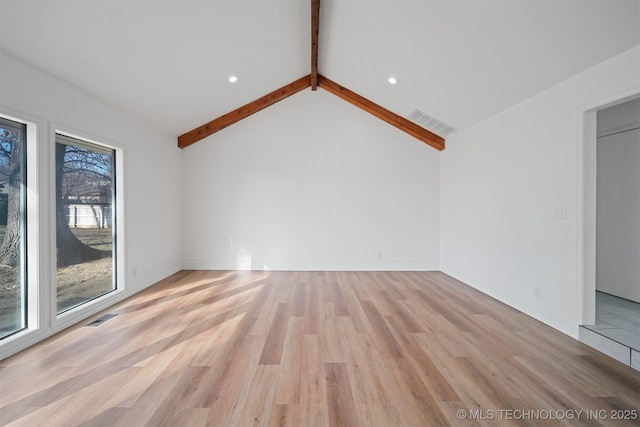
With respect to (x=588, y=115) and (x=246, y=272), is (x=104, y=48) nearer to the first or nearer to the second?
(x=246, y=272)

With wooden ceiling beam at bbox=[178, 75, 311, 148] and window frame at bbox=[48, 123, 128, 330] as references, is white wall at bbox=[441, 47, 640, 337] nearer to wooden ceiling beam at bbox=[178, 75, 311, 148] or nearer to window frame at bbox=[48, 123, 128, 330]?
wooden ceiling beam at bbox=[178, 75, 311, 148]

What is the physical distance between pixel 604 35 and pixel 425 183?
3271 millimetres

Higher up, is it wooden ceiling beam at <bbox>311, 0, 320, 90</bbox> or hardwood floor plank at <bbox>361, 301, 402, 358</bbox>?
wooden ceiling beam at <bbox>311, 0, 320, 90</bbox>

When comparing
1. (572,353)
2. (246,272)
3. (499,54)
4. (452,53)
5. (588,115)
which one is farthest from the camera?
(246,272)

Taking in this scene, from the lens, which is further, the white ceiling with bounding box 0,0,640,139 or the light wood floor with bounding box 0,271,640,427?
the white ceiling with bounding box 0,0,640,139

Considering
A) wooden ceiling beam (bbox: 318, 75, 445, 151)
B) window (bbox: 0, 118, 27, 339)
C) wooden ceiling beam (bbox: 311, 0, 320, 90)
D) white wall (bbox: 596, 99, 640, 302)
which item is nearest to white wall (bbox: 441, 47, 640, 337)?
wooden ceiling beam (bbox: 318, 75, 445, 151)

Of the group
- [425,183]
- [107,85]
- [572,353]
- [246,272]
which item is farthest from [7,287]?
[425,183]

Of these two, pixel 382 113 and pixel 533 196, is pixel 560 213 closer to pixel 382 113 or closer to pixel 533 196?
pixel 533 196

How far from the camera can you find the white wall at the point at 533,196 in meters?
2.57

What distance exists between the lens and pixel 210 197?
210 inches

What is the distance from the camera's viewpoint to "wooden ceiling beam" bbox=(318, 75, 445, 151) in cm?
499

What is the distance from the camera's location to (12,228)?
2371 mm

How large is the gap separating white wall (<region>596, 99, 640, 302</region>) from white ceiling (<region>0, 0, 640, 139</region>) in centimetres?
133

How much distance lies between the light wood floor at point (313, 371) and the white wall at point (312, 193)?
1.96 meters
